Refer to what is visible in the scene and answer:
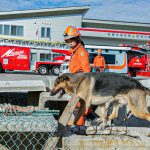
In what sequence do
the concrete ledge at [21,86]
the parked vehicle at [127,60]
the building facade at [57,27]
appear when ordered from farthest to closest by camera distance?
the building facade at [57,27]
the parked vehicle at [127,60]
the concrete ledge at [21,86]

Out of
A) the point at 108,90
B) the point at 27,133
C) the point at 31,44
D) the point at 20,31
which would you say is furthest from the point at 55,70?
the point at 27,133

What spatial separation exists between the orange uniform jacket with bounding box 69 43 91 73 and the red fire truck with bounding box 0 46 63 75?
24125 millimetres

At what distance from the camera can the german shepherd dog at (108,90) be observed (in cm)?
526

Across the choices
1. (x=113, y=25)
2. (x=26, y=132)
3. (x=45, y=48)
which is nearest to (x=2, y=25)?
(x=45, y=48)

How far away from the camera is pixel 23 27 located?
3984 centimetres

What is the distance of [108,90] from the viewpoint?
5363 millimetres

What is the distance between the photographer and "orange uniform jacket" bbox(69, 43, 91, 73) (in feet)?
18.1

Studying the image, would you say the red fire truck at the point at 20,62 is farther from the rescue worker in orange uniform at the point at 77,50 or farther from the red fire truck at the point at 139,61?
the rescue worker in orange uniform at the point at 77,50

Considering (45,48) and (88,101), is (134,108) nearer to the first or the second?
(88,101)

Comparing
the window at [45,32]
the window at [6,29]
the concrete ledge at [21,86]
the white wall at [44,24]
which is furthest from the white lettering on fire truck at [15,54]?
the concrete ledge at [21,86]

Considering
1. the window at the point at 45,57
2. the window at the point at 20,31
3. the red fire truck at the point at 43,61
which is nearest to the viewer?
the red fire truck at the point at 43,61

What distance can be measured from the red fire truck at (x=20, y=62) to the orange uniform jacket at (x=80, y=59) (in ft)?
79.2

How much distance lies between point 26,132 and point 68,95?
2.72 metres

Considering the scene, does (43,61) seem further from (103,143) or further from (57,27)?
(103,143)
